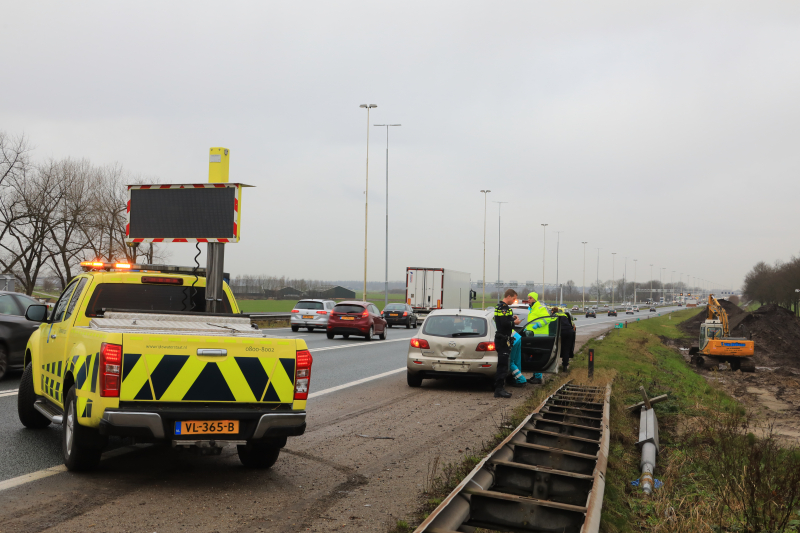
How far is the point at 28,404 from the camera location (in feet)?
26.7

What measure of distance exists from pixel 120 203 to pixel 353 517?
48.4m

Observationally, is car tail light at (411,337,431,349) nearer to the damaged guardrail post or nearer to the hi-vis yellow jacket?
the damaged guardrail post

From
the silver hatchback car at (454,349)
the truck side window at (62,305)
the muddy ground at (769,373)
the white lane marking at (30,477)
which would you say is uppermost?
the truck side window at (62,305)

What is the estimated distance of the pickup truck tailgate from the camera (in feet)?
18.8

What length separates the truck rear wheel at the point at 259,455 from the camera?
681 centimetres

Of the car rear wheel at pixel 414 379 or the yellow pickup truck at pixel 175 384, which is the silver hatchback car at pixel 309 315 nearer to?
the car rear wheel at pixel 414 379

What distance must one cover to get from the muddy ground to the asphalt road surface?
6900 mm

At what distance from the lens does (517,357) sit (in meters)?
14.6

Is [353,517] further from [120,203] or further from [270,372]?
[120,203]

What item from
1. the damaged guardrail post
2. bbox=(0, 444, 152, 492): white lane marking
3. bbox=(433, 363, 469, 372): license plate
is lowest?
the damaged guardrail post

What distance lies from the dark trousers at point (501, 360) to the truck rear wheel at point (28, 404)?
24.7ft

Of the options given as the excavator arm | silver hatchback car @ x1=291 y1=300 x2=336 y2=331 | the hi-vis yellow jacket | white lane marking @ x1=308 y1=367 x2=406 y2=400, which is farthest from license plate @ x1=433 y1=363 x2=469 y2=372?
the excavator arm

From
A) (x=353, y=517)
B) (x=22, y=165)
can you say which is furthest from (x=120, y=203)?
(x=353, y=517)

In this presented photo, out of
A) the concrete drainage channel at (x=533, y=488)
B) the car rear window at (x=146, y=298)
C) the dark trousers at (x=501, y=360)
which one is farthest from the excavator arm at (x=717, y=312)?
the car rear window at (x=146, y=298)
